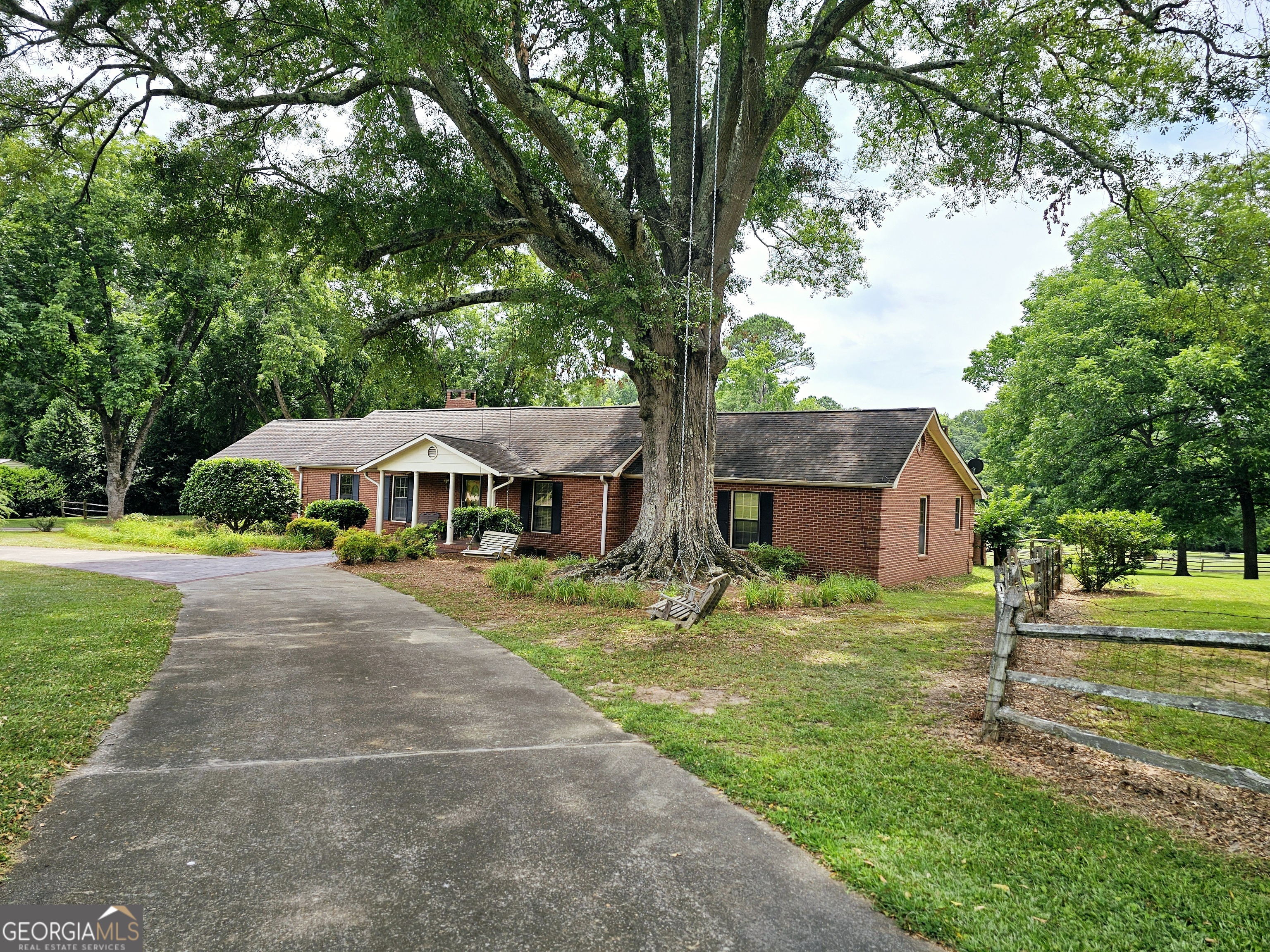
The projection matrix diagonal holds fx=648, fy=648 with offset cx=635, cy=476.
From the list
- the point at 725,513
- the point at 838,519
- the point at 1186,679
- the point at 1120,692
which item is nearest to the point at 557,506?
the point at 725,513

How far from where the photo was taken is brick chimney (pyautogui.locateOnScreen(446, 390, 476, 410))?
30016mm

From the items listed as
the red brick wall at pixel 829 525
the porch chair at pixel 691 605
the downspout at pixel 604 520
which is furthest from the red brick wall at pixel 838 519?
the porch chair at pixel 691 605

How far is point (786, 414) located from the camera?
70.8ft

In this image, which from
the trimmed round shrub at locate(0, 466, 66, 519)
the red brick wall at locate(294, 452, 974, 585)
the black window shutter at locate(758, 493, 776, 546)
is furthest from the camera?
the trimmed round shrub at locate(0, 466, 66, 519)

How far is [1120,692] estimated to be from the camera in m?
4.57

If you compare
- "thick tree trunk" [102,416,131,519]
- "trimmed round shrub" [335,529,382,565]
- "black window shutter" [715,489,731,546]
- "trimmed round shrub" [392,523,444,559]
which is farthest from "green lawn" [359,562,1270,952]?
"thick tree trunk" [102,416,131,519]

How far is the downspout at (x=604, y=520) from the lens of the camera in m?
19.8

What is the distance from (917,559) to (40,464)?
1562 inches

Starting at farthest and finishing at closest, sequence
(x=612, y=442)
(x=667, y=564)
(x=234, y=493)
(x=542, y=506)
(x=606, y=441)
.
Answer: (x=606, y=441) → (x=612, y=442) → (x=542, y=506) → (x=234, y=493) → (x=667, y=564)

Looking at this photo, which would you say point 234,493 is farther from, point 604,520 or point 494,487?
point 604,520

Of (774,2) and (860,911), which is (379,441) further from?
(860,911)

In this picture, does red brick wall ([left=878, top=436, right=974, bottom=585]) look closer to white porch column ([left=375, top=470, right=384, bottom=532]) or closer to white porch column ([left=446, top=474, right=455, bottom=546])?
white porch column ([left=446, top=474, right=455, bottom=546])

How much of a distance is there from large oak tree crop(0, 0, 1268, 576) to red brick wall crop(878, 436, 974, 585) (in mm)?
5385

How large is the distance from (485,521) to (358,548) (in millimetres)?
3811
